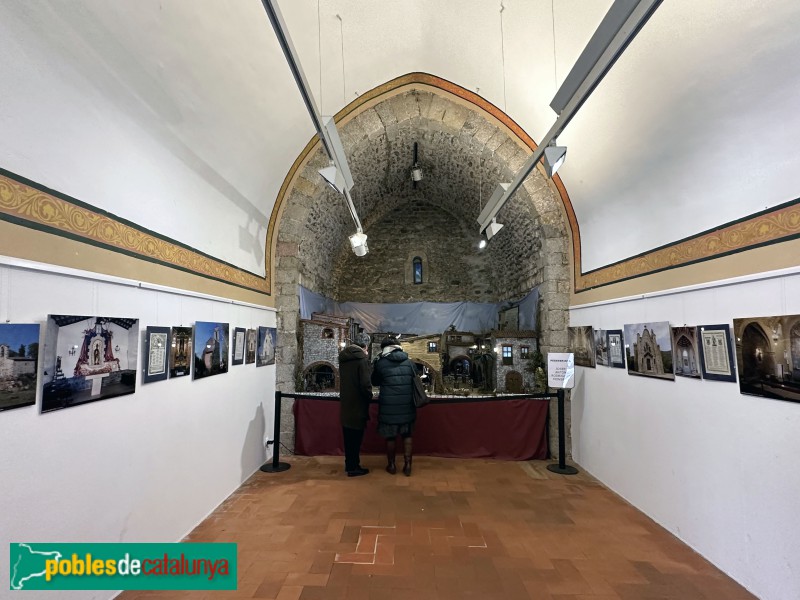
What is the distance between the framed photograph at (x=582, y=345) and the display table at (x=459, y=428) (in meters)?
0.83

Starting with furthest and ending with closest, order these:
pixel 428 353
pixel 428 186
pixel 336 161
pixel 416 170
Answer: pixel 428 186
pixel 416 170
pixel 428 353
pixel 336 161

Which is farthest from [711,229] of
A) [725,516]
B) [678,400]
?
[725,516]

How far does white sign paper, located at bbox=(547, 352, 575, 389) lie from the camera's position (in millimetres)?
5055

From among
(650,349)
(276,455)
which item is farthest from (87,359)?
(650,349)

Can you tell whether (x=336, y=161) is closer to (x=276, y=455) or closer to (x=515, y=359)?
(x=276, y=455)

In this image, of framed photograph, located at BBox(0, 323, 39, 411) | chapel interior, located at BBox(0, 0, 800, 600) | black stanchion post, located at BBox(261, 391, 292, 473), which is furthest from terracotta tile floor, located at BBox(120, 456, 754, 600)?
framed photograph, located at BBox(0, 323, 39, 411)

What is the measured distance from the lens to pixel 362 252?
6.10 metres

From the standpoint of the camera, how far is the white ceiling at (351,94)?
220 cm

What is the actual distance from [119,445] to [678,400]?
453 cm

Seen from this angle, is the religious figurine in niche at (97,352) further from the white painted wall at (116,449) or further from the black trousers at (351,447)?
the black trousers at (351,447)

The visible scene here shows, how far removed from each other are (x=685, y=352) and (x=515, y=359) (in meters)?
3.02

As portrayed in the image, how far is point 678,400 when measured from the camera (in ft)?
11.2

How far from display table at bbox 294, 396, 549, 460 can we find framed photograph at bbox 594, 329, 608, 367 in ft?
3.73

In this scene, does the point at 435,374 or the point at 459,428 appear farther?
the point at 435,374
